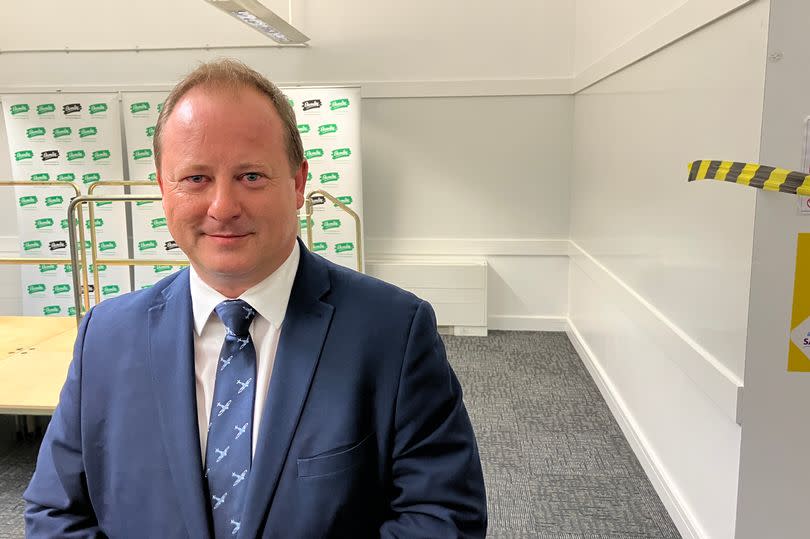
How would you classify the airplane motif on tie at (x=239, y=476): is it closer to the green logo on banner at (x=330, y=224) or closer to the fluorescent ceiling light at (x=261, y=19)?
the fluorescent ceiling light at (x=261, y=19)

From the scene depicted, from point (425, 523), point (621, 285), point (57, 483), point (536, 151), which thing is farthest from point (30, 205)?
point (425, 523)

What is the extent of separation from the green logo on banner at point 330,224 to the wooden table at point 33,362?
213 cm

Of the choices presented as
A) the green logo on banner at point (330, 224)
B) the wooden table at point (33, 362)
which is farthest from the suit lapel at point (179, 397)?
the green logo on banner at point (330, 224)

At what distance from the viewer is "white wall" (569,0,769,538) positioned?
2.09 metres

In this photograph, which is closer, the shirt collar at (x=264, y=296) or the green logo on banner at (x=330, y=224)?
the shirt collar at (x=264, y=296)

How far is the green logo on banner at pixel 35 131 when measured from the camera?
5871 mm

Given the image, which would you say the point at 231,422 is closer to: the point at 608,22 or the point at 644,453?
the point at 644,453

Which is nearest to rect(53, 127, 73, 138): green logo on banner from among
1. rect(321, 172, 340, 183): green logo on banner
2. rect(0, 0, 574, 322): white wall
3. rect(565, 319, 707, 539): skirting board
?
rect(0, 0, 574, 322): white wall

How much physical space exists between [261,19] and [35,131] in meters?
2.81

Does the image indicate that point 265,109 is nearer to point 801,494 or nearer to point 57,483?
point 57,483

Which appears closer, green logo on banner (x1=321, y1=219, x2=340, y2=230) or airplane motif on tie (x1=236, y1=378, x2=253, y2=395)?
airplane motif on tie (x1=236, y1=378, x2=253, y2=395)

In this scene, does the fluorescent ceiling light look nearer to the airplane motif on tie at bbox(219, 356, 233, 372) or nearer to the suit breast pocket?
the airplane motif on tie at bbox(219, 356, 233, 372)

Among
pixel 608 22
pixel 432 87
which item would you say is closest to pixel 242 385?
pixel 608 22

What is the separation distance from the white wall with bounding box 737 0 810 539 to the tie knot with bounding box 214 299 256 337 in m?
1.35
